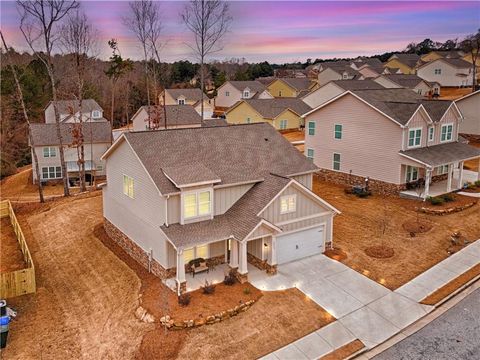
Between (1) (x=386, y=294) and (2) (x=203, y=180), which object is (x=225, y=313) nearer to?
(2) (x=203, y=180)

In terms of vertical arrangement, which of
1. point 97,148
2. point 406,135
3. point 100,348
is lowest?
point 100,348

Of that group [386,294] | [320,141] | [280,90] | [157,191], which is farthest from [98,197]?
[280,90]

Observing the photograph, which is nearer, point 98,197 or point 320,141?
point 98,197

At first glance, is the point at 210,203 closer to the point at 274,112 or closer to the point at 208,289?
the point at 208,289

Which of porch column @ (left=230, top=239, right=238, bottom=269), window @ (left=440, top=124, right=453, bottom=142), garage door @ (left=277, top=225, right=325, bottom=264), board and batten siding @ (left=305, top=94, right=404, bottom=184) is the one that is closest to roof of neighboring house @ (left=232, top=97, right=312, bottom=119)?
board and batten siding @ (left=305, top=94, right=404, bottom=184)

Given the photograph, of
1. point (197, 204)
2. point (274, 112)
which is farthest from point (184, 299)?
point (274, 112)

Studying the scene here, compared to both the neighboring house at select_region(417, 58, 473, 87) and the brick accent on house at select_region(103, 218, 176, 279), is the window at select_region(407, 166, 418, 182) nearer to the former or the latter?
the brick accent on house at select_region(103, 218, 176, 279)
